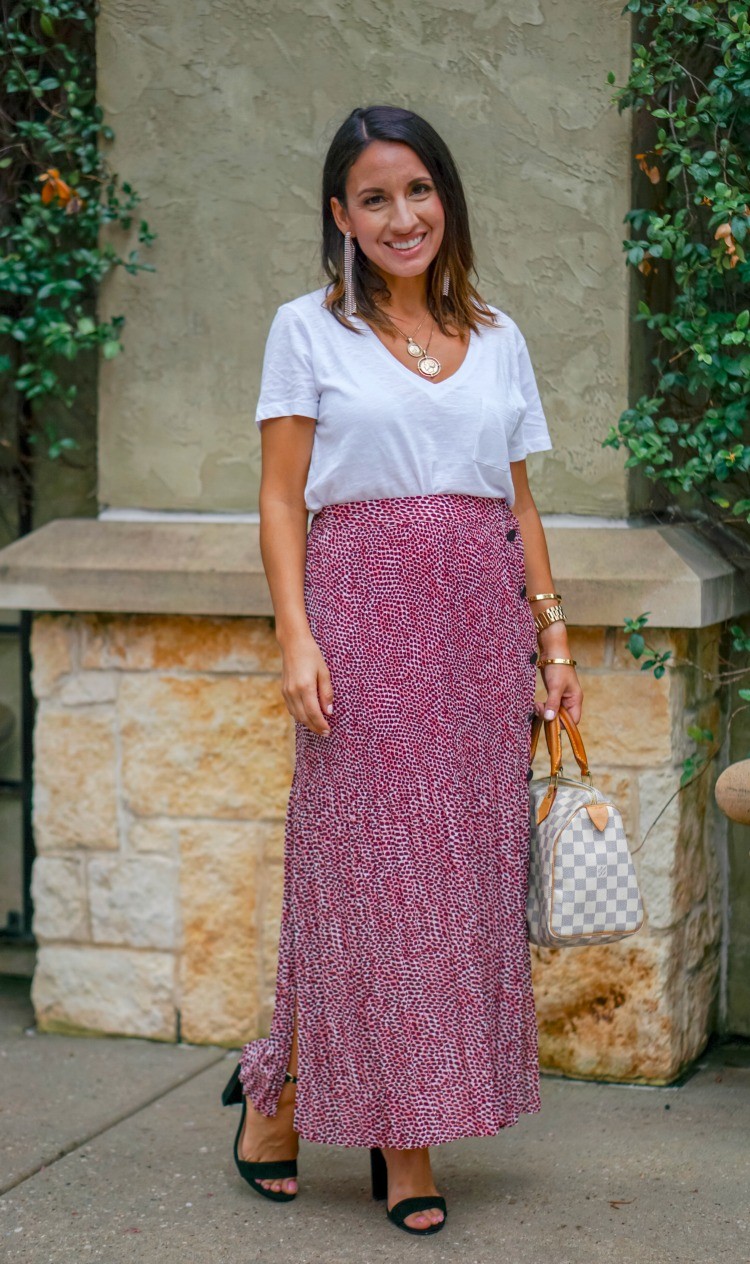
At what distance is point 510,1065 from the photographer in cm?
274

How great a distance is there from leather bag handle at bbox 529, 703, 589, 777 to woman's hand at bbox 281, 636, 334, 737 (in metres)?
0.42

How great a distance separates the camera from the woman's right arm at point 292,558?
2.57m

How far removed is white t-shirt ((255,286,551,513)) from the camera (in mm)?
2572

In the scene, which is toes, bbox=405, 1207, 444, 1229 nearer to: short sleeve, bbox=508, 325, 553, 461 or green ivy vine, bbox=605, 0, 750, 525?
short sleeve, bbox=508, 325, 553, 461

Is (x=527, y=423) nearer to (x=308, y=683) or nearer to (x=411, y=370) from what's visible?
(x=411, y=370)

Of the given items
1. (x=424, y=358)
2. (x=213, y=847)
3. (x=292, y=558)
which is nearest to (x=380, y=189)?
(x=424, y=358)

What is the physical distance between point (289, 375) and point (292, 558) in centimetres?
31

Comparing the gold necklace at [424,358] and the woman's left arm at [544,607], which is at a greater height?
the gold necklace at [424,358]

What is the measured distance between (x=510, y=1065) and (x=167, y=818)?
1.21m

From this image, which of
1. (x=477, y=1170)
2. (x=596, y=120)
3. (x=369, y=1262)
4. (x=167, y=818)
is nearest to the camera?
(x=369, y=1262)

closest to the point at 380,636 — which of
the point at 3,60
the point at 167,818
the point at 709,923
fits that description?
the point at 167,818

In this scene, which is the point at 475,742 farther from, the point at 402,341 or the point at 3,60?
the point at 3,60

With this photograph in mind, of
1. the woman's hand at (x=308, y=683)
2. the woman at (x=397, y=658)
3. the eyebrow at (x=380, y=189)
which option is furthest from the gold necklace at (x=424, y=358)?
the woman's hand at (x=308, y=683)

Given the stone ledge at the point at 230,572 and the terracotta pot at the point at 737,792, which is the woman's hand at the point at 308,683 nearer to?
the terracotta pot at the point at 737,792
